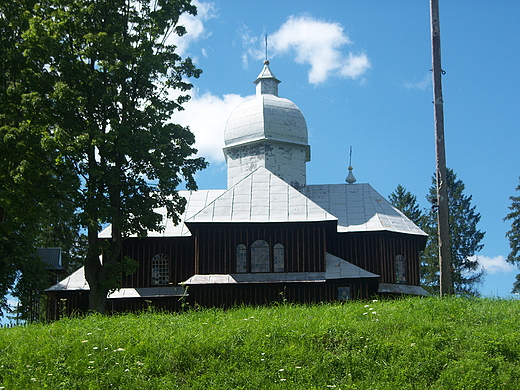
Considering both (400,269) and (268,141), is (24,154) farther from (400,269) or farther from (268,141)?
(400,269)

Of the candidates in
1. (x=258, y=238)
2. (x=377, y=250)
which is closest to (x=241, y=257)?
(x=258, y=238)

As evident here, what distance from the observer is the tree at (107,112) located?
66.3 ft

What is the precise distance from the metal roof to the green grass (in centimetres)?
965

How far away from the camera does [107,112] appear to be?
21125 millimetres

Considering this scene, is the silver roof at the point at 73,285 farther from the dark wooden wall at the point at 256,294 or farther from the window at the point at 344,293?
the window at the point at 344,293

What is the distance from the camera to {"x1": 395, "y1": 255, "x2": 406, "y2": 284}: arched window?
25.8 m

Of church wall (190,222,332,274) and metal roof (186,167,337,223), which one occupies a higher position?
metal roof (186,167,337,223)

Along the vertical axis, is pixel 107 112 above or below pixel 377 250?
above

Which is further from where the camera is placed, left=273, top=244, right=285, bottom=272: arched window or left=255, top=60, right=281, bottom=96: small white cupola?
left=255, top=60, right=281, bottom=96: small white cupola

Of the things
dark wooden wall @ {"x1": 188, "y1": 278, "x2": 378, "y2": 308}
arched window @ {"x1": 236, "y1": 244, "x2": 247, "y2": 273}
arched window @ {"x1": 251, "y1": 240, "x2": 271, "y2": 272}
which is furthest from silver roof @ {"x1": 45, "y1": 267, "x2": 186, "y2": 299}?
arched window @ {"x1": 251, "y1": 240, "x2": 271, "y2": 272}

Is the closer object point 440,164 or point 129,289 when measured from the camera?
point 440,164

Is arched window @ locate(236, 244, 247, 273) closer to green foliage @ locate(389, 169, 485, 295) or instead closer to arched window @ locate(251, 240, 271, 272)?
arched window @ locate(251, 240, 271, 272)

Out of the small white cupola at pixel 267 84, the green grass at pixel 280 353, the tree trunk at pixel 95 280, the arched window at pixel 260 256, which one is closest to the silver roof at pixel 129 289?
the arched window at pixel 260 256

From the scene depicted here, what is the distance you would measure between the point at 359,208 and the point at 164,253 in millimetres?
8191
